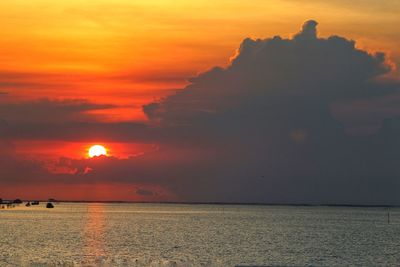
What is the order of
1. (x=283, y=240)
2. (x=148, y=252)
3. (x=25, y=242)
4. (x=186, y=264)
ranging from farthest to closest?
(x=283, y=240), (x=25, y=242), (x=148, y=252), (x=186, y=264)

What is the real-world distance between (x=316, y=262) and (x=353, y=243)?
5456 cm

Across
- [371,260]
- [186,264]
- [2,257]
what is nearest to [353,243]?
[371,260]

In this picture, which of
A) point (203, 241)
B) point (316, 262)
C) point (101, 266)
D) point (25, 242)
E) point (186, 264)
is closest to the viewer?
point (101, 266)

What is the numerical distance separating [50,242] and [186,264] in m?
52.3

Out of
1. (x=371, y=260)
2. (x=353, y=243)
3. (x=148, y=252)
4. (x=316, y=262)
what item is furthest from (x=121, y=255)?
(x=353, y=243)

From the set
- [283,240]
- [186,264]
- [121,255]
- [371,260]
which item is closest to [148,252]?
[121,255]

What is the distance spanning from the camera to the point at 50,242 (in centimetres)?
15838

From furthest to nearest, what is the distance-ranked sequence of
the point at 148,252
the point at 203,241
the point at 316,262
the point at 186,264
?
the point at 203,241, the point at 148,252, the point at 316,262, the point at 186,264

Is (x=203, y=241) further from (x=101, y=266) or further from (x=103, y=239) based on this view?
(x=101, y=266)

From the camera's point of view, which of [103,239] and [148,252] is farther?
[103,239]

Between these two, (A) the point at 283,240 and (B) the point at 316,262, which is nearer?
(B) the point at 316,262

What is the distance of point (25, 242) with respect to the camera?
515 ft

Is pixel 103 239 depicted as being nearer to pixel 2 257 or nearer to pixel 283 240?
pixel 283 240

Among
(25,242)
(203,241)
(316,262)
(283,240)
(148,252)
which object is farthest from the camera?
(283,240)
